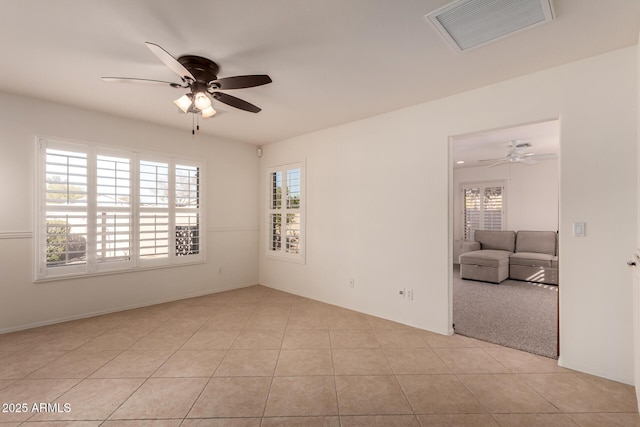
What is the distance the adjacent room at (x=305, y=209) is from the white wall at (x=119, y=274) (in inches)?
1.0

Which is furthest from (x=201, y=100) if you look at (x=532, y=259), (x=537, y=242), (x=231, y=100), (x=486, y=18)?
(x=537, y=242)

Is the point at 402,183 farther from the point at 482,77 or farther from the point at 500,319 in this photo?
the point at 500,319

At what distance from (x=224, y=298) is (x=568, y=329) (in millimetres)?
4195

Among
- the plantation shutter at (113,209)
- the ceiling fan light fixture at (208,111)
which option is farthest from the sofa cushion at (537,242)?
the plantation shutter at (113,209)

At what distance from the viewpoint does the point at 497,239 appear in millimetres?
6645

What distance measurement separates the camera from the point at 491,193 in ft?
24.1

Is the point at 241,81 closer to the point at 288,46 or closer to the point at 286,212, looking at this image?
the point at 288,46

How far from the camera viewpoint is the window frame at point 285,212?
15.6 ft

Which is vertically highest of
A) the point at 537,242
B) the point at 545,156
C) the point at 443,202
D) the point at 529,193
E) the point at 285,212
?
the point at 545,156

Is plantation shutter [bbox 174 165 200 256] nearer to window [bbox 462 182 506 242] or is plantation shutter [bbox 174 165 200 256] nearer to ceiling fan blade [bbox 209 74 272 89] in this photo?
ceiling fan blade [bbox 209 74 272 89]

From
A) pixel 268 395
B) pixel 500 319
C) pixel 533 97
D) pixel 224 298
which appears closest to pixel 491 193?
pixel 500 319

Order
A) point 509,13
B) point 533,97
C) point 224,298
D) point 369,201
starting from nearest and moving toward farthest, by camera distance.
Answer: point 509,13 < point 533,97 < point 369,201 < point 224,298

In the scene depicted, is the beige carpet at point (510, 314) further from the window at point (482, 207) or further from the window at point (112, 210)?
the window at point (112, 210)

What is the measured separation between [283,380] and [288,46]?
261 cm
